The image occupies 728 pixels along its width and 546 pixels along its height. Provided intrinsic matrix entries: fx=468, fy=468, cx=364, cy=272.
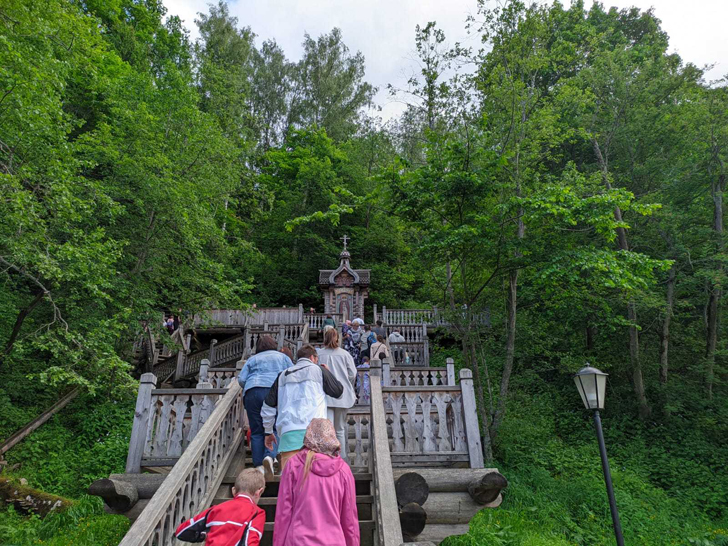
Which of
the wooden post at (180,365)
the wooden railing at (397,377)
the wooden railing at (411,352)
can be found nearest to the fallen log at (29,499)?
the wooden railing at (397,377)

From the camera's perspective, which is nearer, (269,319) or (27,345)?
(27,345)

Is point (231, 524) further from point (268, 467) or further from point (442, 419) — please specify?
point (442, 419)

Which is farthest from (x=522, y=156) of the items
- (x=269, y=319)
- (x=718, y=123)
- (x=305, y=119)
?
(x=305, y=119)

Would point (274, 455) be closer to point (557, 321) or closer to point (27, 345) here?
point (27, 345)

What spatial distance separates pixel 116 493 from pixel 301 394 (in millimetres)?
2621

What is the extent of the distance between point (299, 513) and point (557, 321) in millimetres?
14851

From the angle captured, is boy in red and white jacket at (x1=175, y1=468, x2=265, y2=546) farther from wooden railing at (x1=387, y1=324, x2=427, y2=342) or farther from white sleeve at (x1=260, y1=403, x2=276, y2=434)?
wooden railing at (x1=387, y1=324, x2=427, y2=342)

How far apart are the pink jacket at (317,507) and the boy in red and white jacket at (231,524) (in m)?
0.28

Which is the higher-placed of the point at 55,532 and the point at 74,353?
the point at 74,353

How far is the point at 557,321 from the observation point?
16297mm

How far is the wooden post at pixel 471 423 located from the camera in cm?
595

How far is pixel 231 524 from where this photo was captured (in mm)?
3482

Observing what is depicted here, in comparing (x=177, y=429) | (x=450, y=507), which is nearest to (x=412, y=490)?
(x=450, y=507)

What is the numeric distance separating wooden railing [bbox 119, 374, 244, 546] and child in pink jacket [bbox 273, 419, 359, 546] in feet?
4.15
